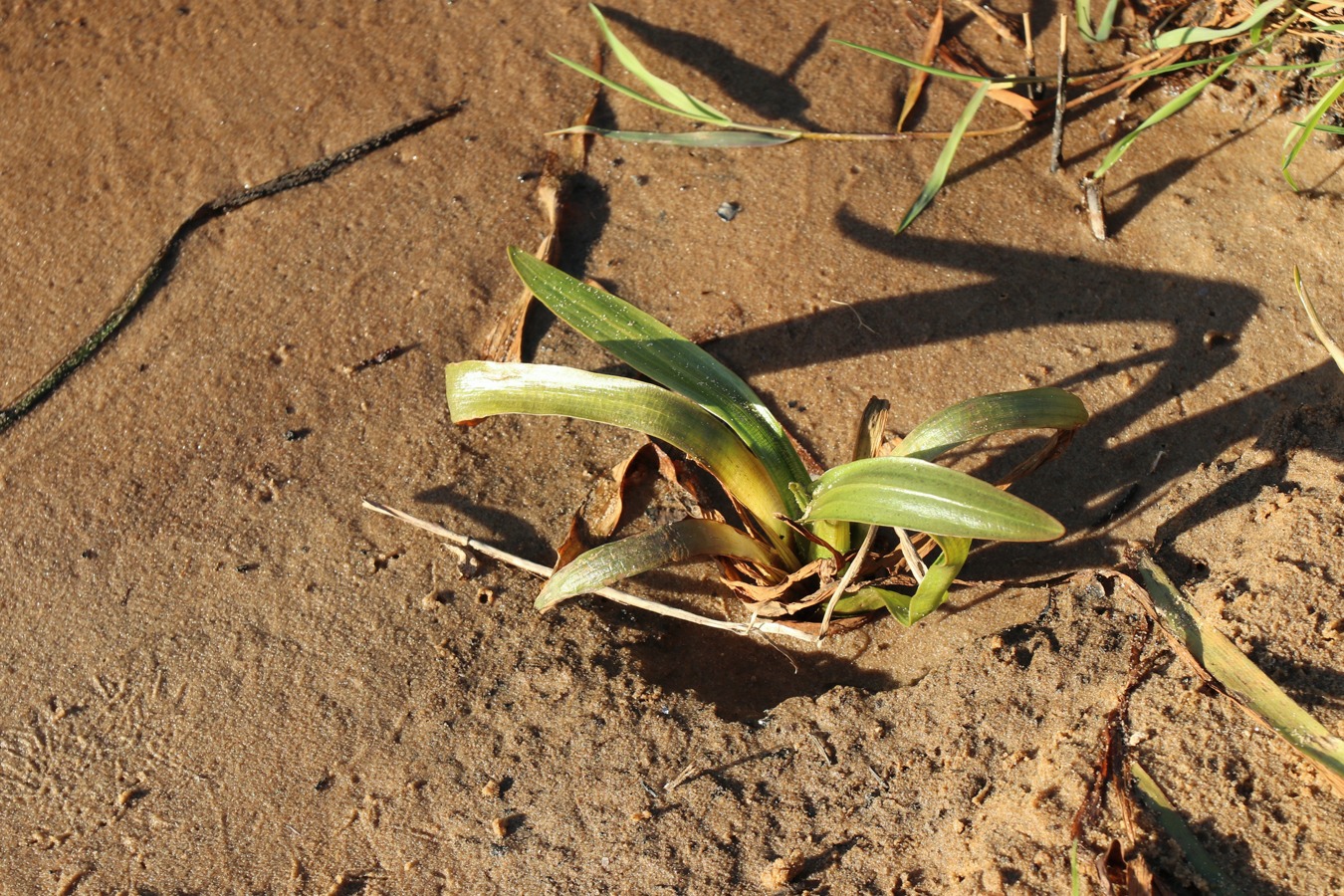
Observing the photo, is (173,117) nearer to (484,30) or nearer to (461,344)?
(484,30)

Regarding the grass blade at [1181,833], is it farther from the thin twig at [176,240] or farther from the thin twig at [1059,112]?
the thin twig at [176,240]

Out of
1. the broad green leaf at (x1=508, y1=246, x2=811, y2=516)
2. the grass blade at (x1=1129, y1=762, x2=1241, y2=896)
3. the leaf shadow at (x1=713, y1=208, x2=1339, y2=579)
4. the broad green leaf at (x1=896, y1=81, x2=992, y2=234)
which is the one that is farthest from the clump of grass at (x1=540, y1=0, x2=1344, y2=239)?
the grass blade at (x1=1129, y1=762, x2=1241, y2=896)

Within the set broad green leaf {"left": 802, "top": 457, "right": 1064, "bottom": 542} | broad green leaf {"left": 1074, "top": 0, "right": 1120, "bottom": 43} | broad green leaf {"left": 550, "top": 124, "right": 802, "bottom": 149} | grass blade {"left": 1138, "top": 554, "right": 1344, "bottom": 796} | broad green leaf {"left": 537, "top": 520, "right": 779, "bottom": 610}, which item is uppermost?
broad green leaf {"left": 1074, "top": 0, "right": 1120, "bottom": 43}

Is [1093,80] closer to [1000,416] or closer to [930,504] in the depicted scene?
[1000,416]

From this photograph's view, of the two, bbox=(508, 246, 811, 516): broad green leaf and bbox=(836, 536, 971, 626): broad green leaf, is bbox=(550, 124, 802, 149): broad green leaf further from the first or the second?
bbox=(836, 536, 971, 626): broad green leaf

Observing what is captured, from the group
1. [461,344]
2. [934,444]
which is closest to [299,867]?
[461,344]

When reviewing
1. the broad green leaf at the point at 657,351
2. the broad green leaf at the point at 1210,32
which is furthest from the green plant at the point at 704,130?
the broad green leaf at the point at 657,351

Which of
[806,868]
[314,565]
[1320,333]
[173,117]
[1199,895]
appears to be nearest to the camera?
[1199,895]
